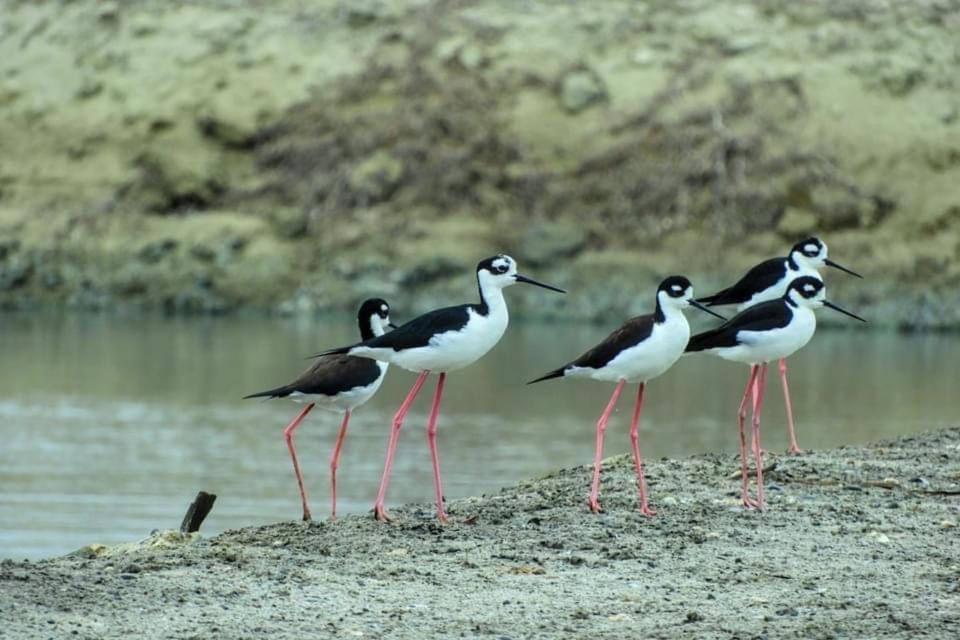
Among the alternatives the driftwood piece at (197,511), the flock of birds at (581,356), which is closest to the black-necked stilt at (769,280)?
the flock of birds at (581,356)

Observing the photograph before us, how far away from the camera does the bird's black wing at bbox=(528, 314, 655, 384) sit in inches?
336

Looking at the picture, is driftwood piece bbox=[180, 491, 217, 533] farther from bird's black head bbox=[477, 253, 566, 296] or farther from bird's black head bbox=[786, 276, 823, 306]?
bird's black head bbox=[786, 276, 823, 306]

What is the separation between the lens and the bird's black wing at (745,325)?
348 inches

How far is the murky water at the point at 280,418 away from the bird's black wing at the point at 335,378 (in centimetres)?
303

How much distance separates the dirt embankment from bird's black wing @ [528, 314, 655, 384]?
2039 cm

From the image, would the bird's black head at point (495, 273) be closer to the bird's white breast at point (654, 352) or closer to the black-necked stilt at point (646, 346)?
the black-necked stilt at point (646, 346)

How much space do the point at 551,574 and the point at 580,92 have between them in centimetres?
2560

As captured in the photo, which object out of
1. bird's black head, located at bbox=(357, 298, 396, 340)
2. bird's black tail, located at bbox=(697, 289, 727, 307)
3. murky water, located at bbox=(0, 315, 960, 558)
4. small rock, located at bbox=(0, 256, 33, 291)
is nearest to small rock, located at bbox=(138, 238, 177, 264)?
small rock, located at bbox=(0, 256, 33, 291)

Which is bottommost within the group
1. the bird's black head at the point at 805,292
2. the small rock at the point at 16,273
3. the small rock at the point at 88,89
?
the bird's black head at the point at 805,292

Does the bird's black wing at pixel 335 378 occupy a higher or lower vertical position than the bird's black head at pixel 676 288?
lower

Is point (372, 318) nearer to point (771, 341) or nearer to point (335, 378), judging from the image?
point (335, 378)

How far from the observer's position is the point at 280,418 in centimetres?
1908

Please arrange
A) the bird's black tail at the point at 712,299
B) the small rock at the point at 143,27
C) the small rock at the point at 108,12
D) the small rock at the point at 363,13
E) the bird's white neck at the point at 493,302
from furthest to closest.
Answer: the small rock at the point at 108,12
the small rock at the point at 143,27
the small rock at the point at 363,13
the bird's black tail at the point at 712,299
the bird's white neck at the point at 493,302

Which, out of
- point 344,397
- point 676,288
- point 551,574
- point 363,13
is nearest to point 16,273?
point 363,13
